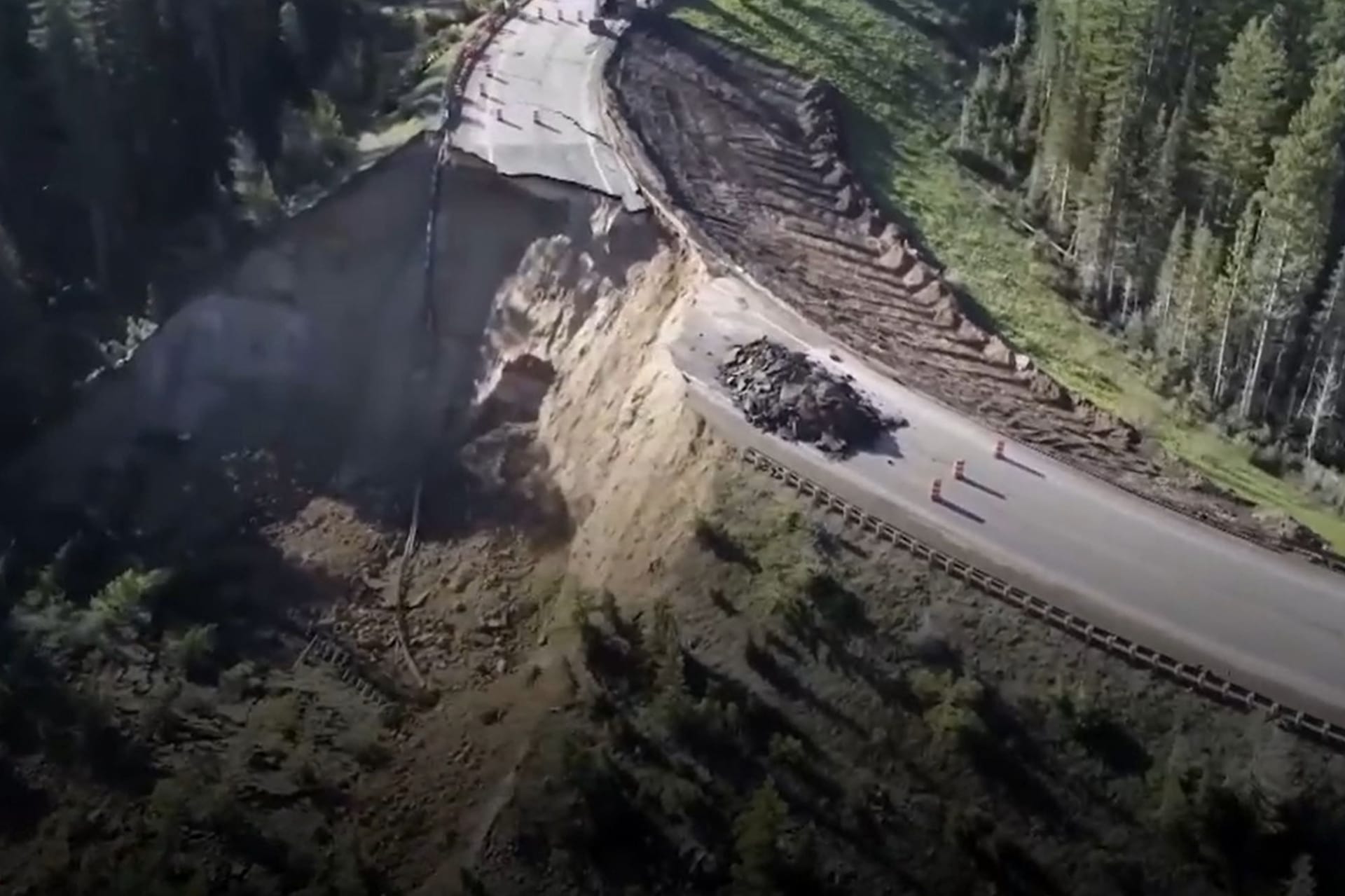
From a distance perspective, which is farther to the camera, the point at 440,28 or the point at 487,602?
the point at 440,28

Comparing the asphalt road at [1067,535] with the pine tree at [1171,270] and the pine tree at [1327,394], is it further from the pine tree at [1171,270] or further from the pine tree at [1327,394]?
the pine tree at [1171,270]

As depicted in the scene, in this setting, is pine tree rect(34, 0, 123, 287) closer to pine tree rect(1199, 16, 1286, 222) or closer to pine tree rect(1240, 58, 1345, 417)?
pine tree rect(1199, 16, 1286, 222)

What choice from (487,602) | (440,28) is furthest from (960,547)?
(440,28)

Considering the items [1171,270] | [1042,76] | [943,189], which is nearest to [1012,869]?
[1171,270]

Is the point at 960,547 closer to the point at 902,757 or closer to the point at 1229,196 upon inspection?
the point at 902,757

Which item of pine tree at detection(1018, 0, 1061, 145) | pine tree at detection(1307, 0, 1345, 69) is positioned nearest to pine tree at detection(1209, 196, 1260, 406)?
pine tree at detection(1307, 0, 1345, 69)

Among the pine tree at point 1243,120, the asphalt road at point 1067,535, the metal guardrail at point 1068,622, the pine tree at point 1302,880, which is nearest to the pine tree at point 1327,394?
the pine tree at point 1243,120

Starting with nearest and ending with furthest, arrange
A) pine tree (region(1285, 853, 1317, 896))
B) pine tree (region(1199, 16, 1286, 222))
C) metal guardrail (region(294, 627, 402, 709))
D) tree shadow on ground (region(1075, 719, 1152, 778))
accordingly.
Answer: pine tree (region(1285, 853, 1317, 896)) → tree shadow on ground (region(1075, 719, 1152, 778)) → metal guardrail (region(294, 627, 402, 709)) → pine tree (region(1199, 16, 1286, 222))
